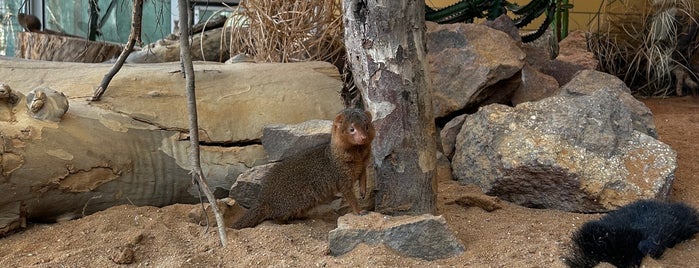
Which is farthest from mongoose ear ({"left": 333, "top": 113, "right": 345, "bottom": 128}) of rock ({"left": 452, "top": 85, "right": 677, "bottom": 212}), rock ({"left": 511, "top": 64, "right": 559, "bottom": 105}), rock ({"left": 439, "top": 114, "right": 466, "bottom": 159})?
rock ({"left": 511, "top": 64, "right": 559, "bottom": 105})

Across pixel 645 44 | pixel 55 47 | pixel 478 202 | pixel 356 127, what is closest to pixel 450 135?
pixel 478 202

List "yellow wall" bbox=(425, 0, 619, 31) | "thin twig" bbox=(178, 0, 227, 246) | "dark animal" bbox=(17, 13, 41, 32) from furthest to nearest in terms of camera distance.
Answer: "yellow wall" bbox=(425, 0, 619, 31)
"dark animal" bbox=(17, 13, 41, 32)
"thin twig" bbox=(178, 0, 227, 246)

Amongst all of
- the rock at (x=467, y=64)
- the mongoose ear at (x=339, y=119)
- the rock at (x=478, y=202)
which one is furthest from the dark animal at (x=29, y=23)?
the rock at (x=478, y=202)

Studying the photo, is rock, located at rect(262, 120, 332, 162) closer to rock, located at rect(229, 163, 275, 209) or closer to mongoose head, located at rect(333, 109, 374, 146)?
rock, located at rect(229, 163, 275, 209)

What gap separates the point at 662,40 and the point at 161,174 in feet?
18.8

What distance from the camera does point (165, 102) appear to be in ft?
12.1

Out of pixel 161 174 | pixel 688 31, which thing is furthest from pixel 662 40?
pixel 161 174

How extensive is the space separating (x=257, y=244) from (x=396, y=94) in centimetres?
84

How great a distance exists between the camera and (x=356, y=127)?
3020 millimetres

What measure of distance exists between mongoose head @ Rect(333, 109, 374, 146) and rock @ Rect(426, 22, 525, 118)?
4.95 ft

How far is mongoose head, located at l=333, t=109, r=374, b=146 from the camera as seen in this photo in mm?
3014

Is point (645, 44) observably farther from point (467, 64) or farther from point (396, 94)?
point (396, 94)

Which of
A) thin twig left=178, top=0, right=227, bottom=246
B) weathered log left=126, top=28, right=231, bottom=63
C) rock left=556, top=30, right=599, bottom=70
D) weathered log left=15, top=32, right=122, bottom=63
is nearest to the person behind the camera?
thin twig left=178, top=0, right=227, bottom=246

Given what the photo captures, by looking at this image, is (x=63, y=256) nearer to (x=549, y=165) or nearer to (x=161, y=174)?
(x=161, y=174)
